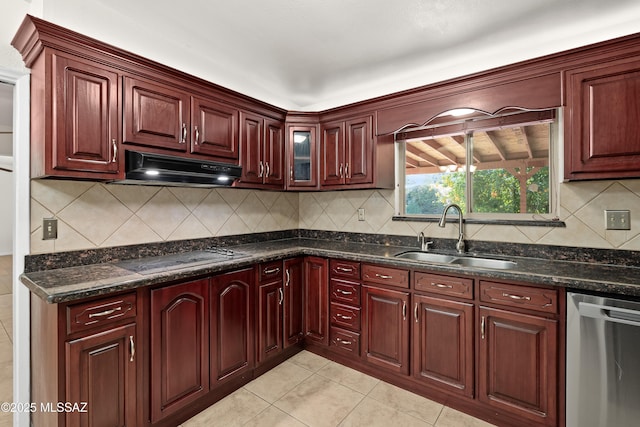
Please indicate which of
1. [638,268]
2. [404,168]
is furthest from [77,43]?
[638,268]

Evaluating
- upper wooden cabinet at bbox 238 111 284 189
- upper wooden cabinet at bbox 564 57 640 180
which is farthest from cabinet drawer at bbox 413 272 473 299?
upper wooden cabinet at bbox 238 111 284 189

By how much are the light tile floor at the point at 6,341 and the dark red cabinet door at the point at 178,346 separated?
3.14 feet

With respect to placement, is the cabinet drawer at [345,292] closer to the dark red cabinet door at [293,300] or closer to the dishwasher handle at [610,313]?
the dark red cabinet door at [293,300]

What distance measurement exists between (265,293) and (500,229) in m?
1.84

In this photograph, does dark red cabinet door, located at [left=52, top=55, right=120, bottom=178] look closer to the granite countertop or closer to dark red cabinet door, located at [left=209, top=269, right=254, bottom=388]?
the granite countertop

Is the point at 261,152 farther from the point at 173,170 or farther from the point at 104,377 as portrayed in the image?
the point at 104,377

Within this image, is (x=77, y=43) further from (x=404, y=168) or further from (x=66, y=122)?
(x=404, y=168)

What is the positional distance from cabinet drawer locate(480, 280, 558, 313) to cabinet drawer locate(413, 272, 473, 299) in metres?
0.08

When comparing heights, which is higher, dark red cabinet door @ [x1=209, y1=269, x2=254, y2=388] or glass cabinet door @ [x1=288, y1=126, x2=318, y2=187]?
glass cabinet door @ [x1=288, y1=126, x2=318, y2=187]

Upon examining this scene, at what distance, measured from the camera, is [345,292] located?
2.43m

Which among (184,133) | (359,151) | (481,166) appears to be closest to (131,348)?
(184,133)

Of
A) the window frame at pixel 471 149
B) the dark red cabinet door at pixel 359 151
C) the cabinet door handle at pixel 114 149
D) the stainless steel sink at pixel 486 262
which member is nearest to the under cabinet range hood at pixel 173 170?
the cabinet door handle at pixel 114 149

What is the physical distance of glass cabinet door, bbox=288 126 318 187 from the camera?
2.92 meters

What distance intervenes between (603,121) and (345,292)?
1.93m
